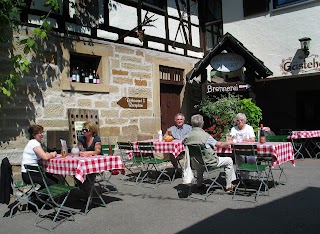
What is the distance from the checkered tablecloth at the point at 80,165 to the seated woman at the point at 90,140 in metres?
0.46

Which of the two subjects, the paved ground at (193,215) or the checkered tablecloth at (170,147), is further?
the checkered tablecloth at (170,147)

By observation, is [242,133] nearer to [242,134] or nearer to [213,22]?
[242,134]

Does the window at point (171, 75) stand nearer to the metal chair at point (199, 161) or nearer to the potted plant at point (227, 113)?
the potted plant at point (227, 113)

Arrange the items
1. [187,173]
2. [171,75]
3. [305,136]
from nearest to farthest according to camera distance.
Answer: [187,173] → [305,136] → [171,75]

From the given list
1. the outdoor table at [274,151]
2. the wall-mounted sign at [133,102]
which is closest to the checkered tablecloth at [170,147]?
the outdoor table at [274,151]

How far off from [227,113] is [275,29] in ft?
10.6

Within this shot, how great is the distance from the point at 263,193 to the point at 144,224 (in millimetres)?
2208

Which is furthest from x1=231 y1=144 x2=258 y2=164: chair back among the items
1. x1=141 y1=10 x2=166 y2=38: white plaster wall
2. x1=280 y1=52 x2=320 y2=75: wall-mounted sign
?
x1=280 y1=52 x2=320 y2=75: wall-mounted sign

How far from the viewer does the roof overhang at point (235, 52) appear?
9344 mm

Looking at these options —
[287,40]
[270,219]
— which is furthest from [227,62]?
[270,219]

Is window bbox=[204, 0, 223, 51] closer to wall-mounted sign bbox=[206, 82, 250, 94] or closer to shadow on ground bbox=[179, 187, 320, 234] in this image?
wall-mounted sign bbox=[206, 82, 250, 94]

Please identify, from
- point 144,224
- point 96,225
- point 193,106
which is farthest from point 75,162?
point 193,106

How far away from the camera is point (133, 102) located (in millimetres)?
8836

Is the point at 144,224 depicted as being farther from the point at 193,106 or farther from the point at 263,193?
the point at 193,106
